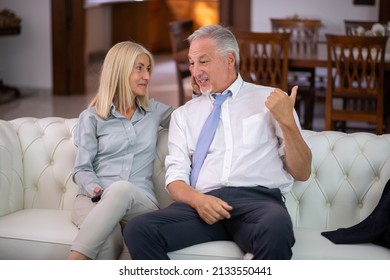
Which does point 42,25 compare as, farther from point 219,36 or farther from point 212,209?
point 212,209

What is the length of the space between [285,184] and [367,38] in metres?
2.58

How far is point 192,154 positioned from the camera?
3.10 metres

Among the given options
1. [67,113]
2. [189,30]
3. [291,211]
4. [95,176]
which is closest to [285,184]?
[291,211]

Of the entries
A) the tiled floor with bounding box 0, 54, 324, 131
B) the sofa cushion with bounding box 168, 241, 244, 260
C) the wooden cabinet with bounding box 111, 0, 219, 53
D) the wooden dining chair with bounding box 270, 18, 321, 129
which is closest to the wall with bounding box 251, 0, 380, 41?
the wooden dining chair with bounding box 270, 18, 321, 129

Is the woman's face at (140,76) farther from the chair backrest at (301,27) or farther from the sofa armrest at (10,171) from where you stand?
the chair backrest at (301,27)

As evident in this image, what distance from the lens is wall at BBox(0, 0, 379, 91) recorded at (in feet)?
25.2

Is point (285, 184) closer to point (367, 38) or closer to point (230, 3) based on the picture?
point (367, 38)

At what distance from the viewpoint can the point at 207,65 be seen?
3086mm

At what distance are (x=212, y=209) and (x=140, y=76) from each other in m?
0.73

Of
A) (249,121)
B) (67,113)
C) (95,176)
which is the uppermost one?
(249,121)

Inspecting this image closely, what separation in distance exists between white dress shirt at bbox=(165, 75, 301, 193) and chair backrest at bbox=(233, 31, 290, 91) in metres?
2.55

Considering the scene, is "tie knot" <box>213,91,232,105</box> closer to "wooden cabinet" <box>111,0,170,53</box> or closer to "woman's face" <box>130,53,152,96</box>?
"woman's face" <box>130,53,152,96</box>

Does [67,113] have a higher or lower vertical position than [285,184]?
lower

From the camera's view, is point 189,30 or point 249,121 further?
point 189,30
